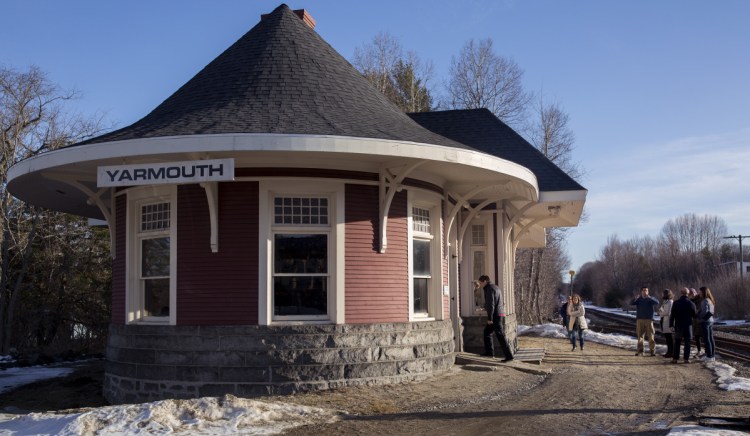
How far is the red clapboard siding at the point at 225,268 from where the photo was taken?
1071cm

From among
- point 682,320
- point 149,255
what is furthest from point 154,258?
point 682,320

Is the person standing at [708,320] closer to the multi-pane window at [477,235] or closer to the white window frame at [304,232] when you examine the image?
the multi-pane window at [477,235]

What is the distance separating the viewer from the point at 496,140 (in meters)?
18.4

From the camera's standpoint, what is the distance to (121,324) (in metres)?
11.8

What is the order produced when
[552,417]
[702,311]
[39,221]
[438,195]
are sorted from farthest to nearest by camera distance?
[39,221] < [702,311] < [438,195] < [552,417]

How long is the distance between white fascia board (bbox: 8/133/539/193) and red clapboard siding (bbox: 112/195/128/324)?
1573 millimetres

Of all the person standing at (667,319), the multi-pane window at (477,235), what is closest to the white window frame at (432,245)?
the multi-pane window at (477,235)

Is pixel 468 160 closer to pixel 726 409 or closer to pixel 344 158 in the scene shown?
pixel 344 158

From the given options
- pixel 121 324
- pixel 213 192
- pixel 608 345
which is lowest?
pixel 608 345

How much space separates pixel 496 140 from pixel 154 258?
9720 mm

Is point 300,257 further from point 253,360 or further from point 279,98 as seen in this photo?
point 279,98

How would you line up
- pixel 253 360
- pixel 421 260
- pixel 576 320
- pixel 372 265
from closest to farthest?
pixel 253 360 → pixel 372 265 → pixel 421 260 → pixel 576 320

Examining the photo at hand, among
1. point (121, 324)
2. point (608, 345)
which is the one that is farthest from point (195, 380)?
point (608, 345)

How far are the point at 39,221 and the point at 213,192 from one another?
1801cm
